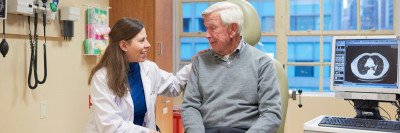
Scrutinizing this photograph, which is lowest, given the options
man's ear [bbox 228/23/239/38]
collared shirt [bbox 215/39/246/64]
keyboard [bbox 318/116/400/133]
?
keyboard [bbox 318/116/400/133]

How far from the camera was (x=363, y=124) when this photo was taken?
6.93ft

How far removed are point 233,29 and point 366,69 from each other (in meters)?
0.92

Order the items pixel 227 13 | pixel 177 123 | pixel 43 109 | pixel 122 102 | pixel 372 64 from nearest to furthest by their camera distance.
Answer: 1. pixel 227 13
2. pixel 122 102
3. pixel 372 64
4. pixel 43 109
5. pixel 177 123

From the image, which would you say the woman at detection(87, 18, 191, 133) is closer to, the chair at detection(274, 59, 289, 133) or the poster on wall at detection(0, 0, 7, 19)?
the chair at detection(274, 59, 289, 133)

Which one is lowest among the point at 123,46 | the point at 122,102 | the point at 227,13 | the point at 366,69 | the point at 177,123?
the point at 177,123

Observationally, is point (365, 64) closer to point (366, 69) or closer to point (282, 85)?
Answer: point (366, 69)

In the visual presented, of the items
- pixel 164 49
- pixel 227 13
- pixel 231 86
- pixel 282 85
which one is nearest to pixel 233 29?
pixel 227 13

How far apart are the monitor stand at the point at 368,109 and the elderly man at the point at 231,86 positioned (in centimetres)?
77

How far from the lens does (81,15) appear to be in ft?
9.87

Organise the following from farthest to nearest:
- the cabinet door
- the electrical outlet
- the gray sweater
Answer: the cabinet door, the electrical outlet, the gray sweater

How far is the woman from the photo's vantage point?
1.91 m

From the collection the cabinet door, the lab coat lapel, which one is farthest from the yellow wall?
the lab coat lapel

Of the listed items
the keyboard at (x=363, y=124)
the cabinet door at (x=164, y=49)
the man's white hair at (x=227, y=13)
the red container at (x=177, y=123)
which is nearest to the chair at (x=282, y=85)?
the keyboard at (x=363, y=124)

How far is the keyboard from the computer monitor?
0.56 feet
